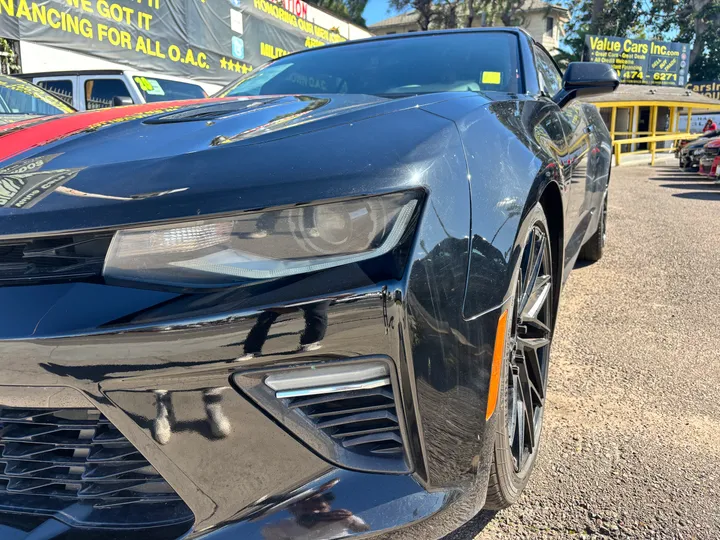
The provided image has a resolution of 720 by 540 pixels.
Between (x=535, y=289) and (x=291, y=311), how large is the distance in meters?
0.99

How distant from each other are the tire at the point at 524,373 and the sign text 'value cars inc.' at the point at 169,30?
916cm

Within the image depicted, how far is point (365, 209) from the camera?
3.57ft

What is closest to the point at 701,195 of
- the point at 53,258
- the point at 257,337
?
the point at 257,337

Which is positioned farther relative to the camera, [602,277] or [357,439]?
[602,277]

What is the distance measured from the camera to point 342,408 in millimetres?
1079

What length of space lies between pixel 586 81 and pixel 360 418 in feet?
6.70

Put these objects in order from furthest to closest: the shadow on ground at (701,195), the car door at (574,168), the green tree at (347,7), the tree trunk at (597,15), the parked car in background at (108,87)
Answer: the tree trunk at (597,15)
the green tree at (347,7)
the shadow on ground at (701,195)
the parked car in background at (108,87)
the car door at (574,168)

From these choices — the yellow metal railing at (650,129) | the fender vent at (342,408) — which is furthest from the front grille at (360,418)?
the yellow metal railing at (650,129)

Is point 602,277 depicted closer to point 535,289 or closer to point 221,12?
point 535,289

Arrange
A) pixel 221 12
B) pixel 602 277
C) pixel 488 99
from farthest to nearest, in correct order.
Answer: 1. pixel 221 12
2. pixel 602 277
3. pixel 488 99

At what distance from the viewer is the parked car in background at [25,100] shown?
12.9 feet

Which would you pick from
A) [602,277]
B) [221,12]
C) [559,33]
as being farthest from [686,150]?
[559,33]

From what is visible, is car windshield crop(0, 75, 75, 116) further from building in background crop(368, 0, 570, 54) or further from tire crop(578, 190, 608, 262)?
building in background crop(368, 0, 570, 54)

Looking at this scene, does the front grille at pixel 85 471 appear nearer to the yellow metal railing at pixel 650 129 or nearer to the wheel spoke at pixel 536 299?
the wheel spoke at pixel 536 299
